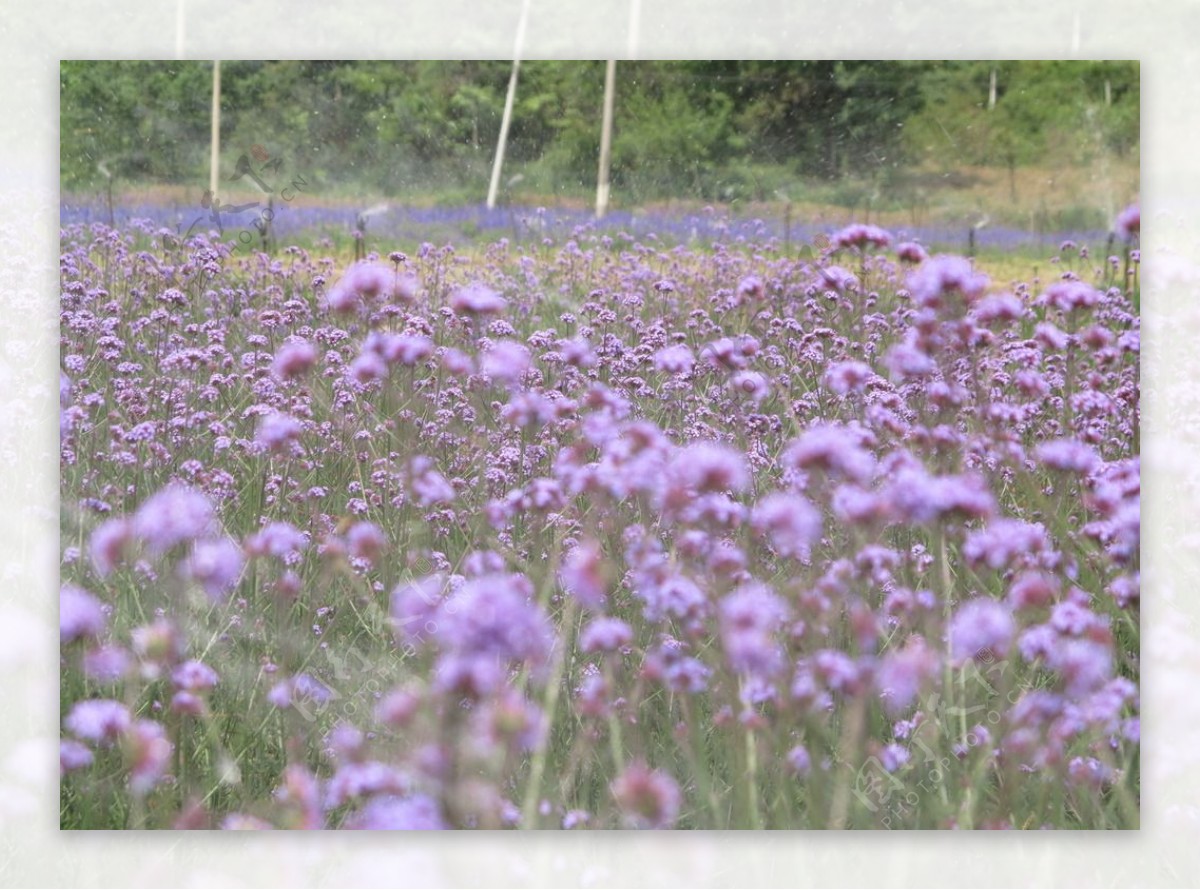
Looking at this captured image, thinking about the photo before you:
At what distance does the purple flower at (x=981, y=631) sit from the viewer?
2.19m

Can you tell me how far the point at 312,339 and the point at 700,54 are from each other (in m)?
0.99

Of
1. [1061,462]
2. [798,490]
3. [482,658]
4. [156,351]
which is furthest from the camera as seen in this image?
[156,351]

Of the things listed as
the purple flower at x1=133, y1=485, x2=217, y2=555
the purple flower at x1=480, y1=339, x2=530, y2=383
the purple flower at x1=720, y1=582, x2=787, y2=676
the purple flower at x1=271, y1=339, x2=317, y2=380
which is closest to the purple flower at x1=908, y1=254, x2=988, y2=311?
the purple flower at x1=720, y1=582, x2=787, y2=676

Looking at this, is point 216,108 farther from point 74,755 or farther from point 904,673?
point 904,673

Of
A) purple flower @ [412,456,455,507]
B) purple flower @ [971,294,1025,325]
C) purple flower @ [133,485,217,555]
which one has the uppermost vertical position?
purple flower @ [971,294,1025,325]

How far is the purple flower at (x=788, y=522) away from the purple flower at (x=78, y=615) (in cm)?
126

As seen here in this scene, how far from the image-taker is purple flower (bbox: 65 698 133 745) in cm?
239

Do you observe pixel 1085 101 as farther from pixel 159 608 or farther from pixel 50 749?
pixel 50 749

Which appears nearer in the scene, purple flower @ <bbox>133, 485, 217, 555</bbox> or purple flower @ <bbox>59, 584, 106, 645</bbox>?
purple flower @ <bbox>133, 485, 217, 555</bbox>

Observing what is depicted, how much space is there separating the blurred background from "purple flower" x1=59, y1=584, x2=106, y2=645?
78 centimetres

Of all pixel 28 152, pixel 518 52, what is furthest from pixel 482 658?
pixel 28 152

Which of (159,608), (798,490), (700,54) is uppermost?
(700,54)

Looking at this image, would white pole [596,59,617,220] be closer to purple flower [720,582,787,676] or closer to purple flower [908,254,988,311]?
purple flower [908,254,988,311]

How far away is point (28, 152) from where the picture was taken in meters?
2.66
